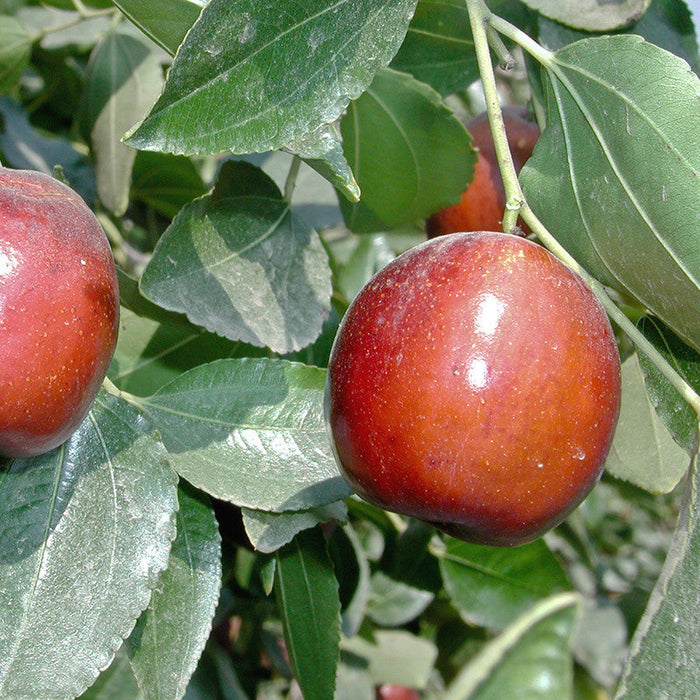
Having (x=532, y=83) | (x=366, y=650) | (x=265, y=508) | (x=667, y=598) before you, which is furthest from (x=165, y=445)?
(x=366, y=650)

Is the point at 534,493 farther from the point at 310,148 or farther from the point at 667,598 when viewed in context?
the point at 310,148

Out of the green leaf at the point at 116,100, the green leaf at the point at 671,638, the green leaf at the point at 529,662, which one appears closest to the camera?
the green leaf at the point at 529,662

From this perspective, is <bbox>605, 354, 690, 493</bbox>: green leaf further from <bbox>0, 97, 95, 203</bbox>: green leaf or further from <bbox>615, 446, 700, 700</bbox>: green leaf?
<bbox>0, 97, 95, 203</bbox>: green leaf

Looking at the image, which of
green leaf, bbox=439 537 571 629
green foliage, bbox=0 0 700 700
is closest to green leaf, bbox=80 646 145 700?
green foliage, bbox=0 0 700 700

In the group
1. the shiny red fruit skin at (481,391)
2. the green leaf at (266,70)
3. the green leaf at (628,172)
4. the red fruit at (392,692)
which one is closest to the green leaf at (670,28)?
the green leaf at (628,172)

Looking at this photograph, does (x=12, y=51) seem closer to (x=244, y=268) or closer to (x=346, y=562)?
(x=244, y=268)

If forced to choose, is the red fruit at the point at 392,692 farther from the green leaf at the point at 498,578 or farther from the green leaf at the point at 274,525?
the green leaf at the point at 274,525
